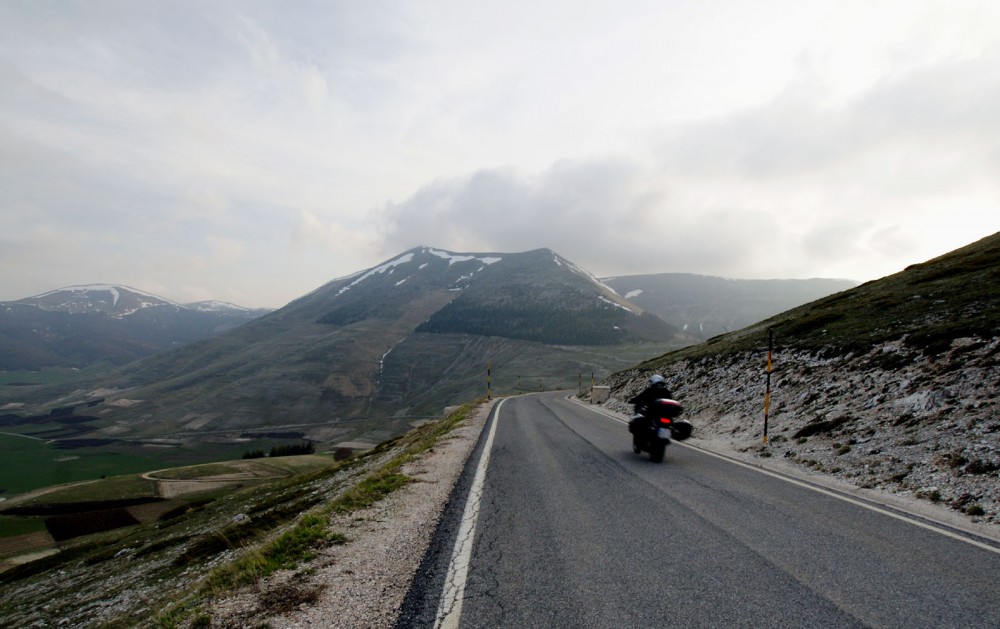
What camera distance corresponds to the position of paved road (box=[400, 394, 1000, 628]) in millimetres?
4590

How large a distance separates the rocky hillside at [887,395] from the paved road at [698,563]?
10.2 ft

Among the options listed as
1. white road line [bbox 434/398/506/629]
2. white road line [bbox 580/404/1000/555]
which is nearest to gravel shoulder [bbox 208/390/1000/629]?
white road line [bbox 580/404/1000/555]

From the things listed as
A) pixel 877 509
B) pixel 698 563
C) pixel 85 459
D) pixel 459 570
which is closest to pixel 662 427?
pixel 877 509

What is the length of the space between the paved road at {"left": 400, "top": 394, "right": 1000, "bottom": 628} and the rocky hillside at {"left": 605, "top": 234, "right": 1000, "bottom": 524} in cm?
310

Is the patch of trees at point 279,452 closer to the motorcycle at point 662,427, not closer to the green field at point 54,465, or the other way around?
the green field at point 54,465

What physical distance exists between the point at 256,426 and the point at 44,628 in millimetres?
191106

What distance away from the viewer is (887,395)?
15.1m

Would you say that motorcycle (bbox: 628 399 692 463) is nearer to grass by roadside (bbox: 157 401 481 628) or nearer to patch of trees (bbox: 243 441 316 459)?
grass by roadside (bbox: 157 401 481 628)

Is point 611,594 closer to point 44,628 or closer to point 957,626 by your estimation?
point 957,626

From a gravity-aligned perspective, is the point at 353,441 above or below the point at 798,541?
below

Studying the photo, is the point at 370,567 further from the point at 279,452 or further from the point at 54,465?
the point at 54,465

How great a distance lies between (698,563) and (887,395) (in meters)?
13.6

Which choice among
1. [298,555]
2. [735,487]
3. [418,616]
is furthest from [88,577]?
[735,487]

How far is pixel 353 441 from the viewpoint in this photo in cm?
14525
